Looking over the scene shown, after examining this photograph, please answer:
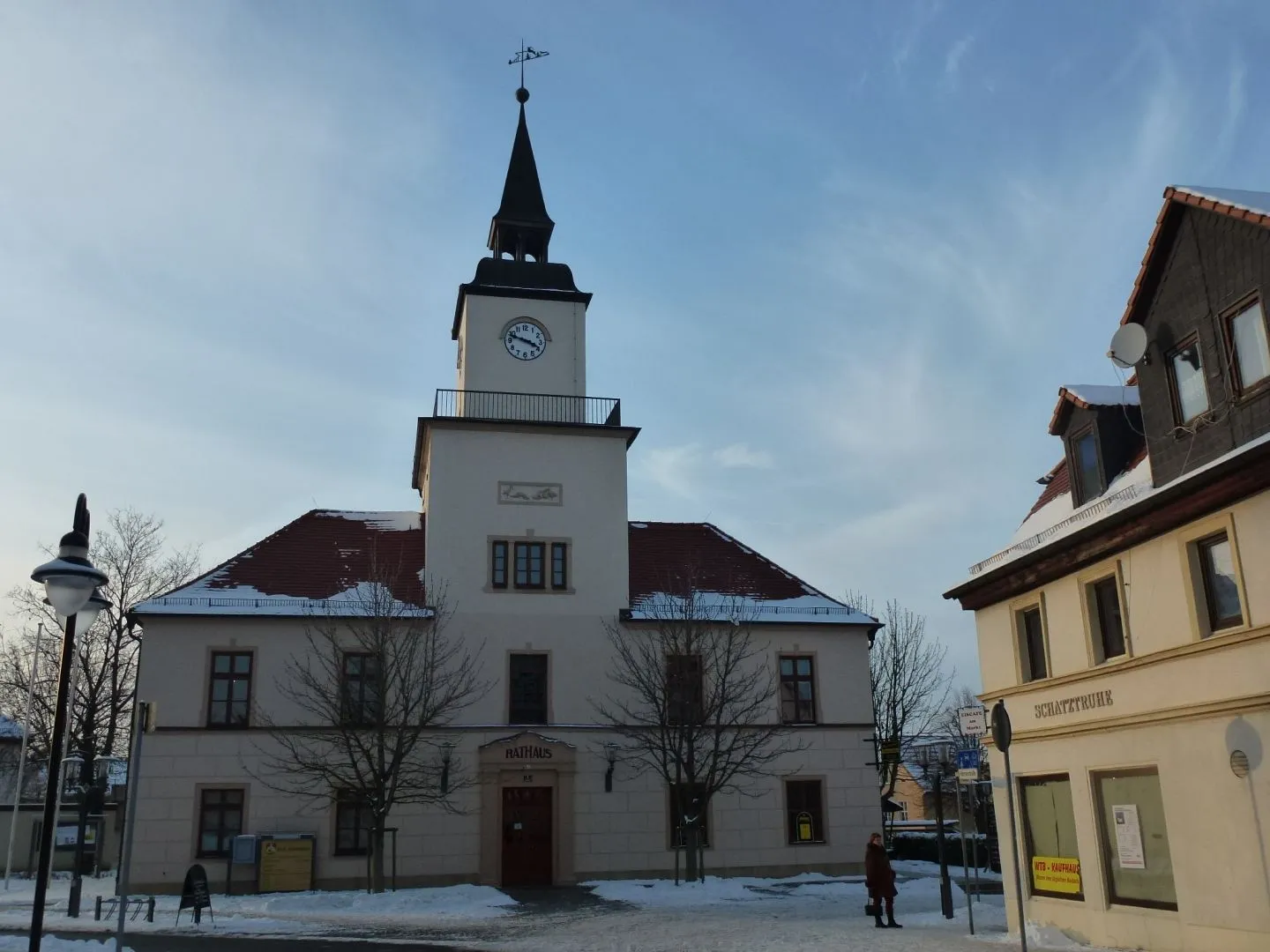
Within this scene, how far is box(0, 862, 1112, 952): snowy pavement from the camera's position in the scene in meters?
16.2

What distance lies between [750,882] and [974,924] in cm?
1024

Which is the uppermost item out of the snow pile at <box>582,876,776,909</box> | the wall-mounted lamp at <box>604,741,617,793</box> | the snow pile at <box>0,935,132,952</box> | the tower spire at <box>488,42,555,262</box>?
the tower spire at <box>488,42,555,262</box>

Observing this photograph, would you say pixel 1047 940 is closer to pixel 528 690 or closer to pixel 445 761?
pixel 445 761

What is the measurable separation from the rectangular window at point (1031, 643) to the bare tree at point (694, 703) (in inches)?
443

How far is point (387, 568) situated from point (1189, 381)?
2219 cm

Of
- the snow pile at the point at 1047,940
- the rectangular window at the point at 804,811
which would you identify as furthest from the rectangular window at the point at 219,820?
the snow pile at the point at 1047,940

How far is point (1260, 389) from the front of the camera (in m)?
12.3

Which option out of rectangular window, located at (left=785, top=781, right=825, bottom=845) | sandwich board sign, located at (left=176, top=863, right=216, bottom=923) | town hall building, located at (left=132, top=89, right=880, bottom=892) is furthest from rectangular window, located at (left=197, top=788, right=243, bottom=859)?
rectangular window, located at (left=785, top=781, right=825, bottom=845)

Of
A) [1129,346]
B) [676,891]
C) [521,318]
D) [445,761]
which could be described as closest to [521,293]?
[521,318]

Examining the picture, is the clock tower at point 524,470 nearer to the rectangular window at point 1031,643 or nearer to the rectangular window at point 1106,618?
the rectangular window at point 1031,643

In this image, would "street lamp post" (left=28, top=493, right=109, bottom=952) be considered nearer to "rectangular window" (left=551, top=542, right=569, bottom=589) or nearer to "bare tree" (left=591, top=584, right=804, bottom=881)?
"bare tree" (left=591, top=584, right=804, bottom=881)

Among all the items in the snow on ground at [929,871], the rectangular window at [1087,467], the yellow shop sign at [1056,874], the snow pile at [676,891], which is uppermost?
the rectangular window at [1087,467]

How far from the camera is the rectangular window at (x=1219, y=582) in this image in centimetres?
1273

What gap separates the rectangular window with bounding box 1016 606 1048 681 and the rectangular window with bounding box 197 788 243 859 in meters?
19.2
